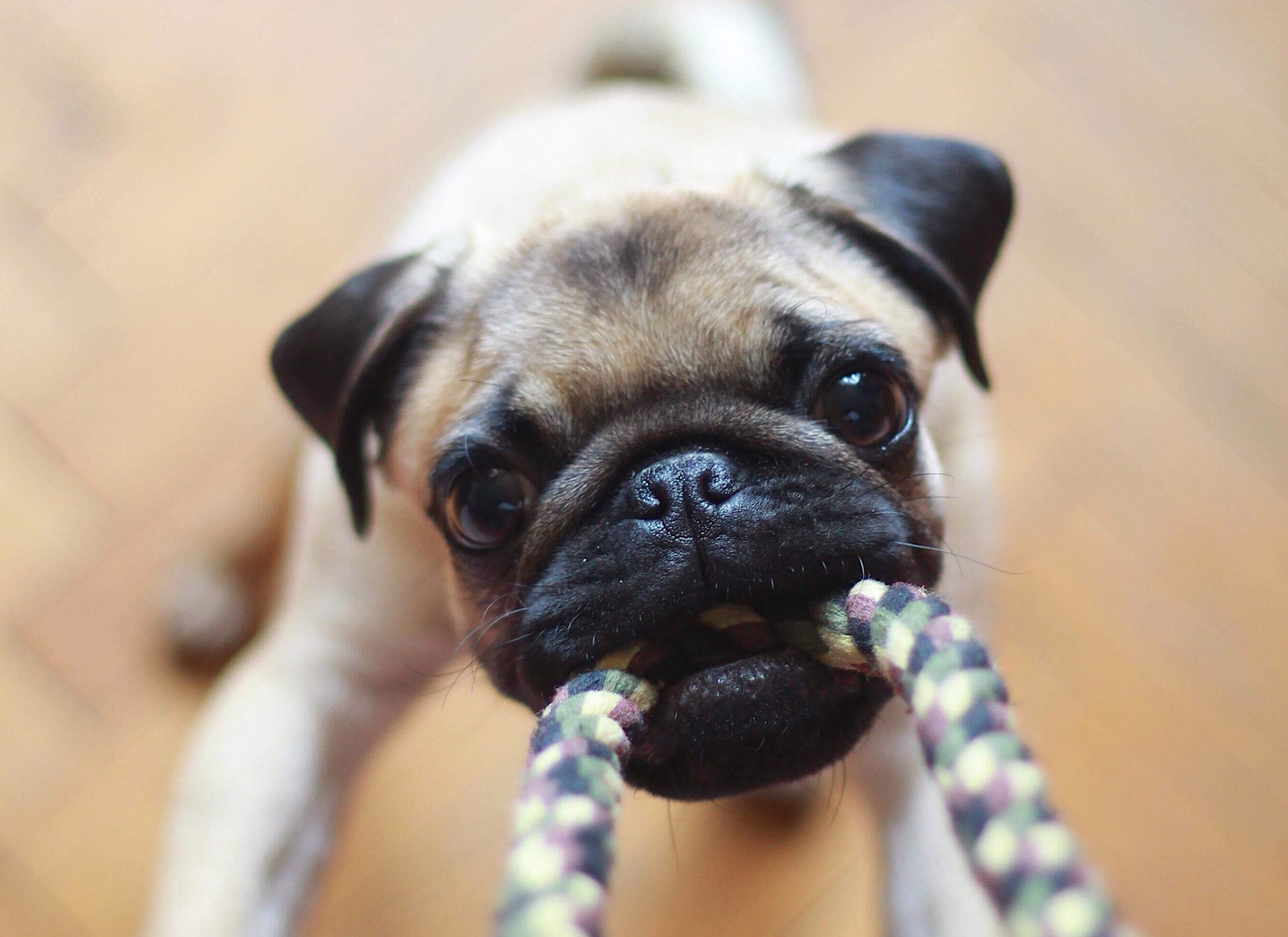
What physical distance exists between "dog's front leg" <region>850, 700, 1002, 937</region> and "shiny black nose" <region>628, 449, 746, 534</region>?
2.82 feet

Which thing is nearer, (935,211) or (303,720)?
(935,211)

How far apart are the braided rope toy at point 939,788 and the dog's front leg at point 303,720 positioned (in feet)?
3.53

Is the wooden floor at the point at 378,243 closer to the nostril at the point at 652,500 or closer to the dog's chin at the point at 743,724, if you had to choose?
the dog's chin at the point at 743,724

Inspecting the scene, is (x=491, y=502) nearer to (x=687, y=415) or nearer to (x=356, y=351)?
(x=687, y=415)

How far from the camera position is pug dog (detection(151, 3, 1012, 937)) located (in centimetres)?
134

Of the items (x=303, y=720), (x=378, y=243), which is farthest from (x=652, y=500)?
(x=378, y=243)

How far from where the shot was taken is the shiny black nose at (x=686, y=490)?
134cm

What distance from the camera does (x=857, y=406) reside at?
155cm

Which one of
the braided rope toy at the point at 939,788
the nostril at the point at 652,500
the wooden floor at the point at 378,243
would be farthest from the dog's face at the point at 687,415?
the wooden floor at the point at 378,243

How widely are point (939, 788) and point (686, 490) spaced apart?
1.99 feet

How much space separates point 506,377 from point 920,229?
0.76 metres

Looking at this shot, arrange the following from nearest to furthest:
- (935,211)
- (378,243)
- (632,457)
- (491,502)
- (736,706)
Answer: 1. (736,706)
2. (632,457)
3. (491,502)
4. (935,211)
5. (378,243)

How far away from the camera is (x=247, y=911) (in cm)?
195

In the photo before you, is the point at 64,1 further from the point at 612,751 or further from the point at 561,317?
the point at 612,751
